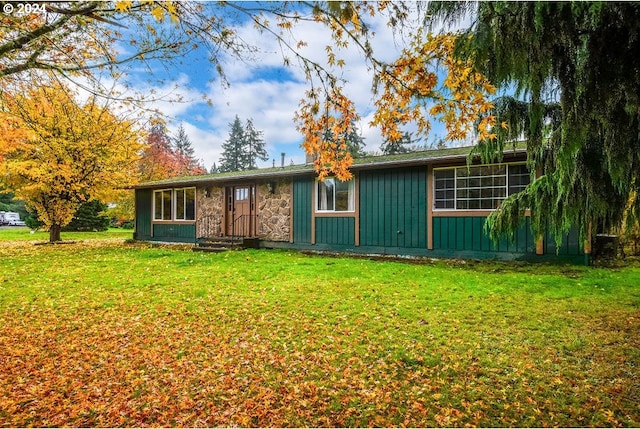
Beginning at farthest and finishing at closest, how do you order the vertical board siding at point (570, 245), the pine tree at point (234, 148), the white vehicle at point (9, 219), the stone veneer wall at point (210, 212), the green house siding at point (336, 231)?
the pine tree at point (234, 148), the white vehicle at point (9, 219), the stone veneer wall at point (210, 212), the green house siding at point (336, 231), the vertical board siding at point (570, 245)

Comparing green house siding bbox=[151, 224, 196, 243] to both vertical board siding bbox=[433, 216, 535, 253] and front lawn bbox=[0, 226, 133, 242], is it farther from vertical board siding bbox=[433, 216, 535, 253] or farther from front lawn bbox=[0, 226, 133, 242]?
vertical board siding bbox=[433, 216, 535, 253]

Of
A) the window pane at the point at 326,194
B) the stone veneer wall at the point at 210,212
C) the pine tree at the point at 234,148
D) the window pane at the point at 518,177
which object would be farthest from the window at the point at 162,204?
the pine tree at the point at 234,148

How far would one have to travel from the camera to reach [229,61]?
4039 millimetres

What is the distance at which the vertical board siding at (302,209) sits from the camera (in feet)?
38.7

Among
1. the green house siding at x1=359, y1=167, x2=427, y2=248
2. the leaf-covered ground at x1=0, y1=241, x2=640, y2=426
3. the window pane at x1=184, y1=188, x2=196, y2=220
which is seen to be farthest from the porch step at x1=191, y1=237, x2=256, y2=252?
the leaf-covered ground at x1=0, y1=241, x2=640, y2=426

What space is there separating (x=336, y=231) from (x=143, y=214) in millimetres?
10285

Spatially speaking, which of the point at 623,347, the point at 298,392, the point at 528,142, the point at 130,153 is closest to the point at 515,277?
the point at 623,347

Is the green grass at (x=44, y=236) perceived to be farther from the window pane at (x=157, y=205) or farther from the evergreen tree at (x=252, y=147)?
the evergreen tree at (x=252, y=147)

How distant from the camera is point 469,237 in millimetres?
8906

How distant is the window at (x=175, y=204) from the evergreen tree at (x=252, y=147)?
2772cm

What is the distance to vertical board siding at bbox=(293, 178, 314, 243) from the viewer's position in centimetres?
1180

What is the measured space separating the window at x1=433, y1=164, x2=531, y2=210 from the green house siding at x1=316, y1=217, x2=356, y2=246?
2.70 metres

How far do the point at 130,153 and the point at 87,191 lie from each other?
2.26m

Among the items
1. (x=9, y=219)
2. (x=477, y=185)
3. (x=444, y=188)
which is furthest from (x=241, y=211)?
(x=9, y=219)
